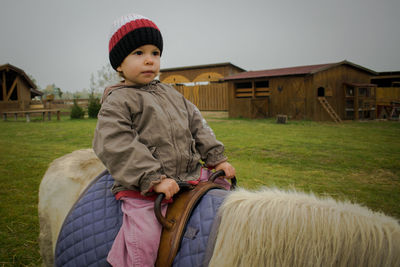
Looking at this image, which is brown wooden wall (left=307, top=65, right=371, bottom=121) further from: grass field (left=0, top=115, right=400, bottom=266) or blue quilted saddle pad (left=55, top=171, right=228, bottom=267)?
blue quilted saddle pad (left=55, top=171, right=228, bottom=267)

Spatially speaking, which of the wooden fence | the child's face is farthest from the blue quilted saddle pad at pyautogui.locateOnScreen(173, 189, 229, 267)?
the wooden fence

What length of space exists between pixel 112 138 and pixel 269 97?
16.8 metres

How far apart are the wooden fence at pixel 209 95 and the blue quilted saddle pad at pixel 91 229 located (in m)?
22.0

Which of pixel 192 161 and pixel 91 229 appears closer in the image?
pixel 91 229

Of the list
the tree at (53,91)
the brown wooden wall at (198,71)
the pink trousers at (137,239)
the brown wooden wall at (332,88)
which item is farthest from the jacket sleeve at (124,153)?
the tree at (53,91)

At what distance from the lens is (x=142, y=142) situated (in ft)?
5.08

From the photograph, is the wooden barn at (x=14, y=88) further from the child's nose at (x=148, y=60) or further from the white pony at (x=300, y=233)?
the white pony at (x=300, y=233)

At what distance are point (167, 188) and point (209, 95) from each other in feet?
75.4

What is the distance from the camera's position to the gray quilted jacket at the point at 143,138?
4.53 feet

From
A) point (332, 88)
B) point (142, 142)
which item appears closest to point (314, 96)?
point (332, 88)

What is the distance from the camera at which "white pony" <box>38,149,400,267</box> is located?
0.88m

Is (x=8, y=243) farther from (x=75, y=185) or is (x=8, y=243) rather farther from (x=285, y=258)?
(x=285, y=258)

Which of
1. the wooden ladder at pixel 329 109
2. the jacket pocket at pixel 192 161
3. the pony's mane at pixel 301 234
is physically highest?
the wooden ladder at pixel 329 109

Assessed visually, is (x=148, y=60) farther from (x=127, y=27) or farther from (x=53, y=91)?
(x=53, y=91)
